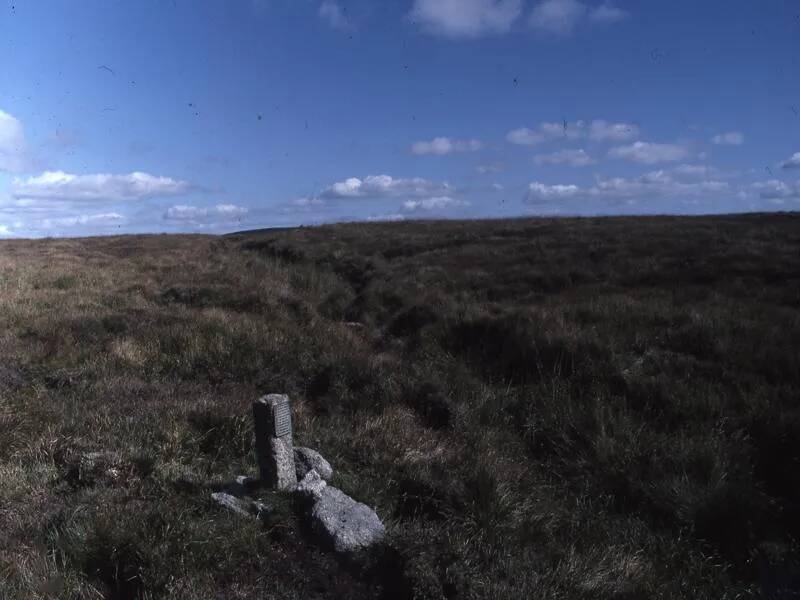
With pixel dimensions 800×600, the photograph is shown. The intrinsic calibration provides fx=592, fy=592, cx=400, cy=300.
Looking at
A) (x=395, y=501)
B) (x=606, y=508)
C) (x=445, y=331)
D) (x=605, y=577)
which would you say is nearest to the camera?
(x=605, y=577)

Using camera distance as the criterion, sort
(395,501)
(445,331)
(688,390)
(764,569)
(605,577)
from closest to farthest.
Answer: (605,577)
(764,569)
(395,501)
(688,390)
(445,331)

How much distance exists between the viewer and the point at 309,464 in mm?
5059

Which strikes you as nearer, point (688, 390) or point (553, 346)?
point (688, 390)

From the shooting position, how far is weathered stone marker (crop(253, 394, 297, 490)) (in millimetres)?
4613

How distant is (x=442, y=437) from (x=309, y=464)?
1.93m

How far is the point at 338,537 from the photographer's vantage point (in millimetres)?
3951

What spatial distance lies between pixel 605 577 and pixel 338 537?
1769 mm

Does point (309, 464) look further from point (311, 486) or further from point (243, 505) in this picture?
point (243, 505)

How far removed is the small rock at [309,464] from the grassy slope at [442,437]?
1.10ft

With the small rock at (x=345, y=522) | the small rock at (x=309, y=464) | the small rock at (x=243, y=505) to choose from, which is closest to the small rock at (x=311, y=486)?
the small rock at (x=345, y=522)

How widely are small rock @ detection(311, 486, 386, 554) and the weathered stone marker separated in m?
0.36

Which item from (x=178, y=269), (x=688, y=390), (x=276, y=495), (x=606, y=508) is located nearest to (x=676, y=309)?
(x=688, y=390)

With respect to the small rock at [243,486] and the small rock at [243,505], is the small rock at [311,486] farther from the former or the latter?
the small rock at [243,486]

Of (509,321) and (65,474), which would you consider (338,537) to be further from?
(509,321)
